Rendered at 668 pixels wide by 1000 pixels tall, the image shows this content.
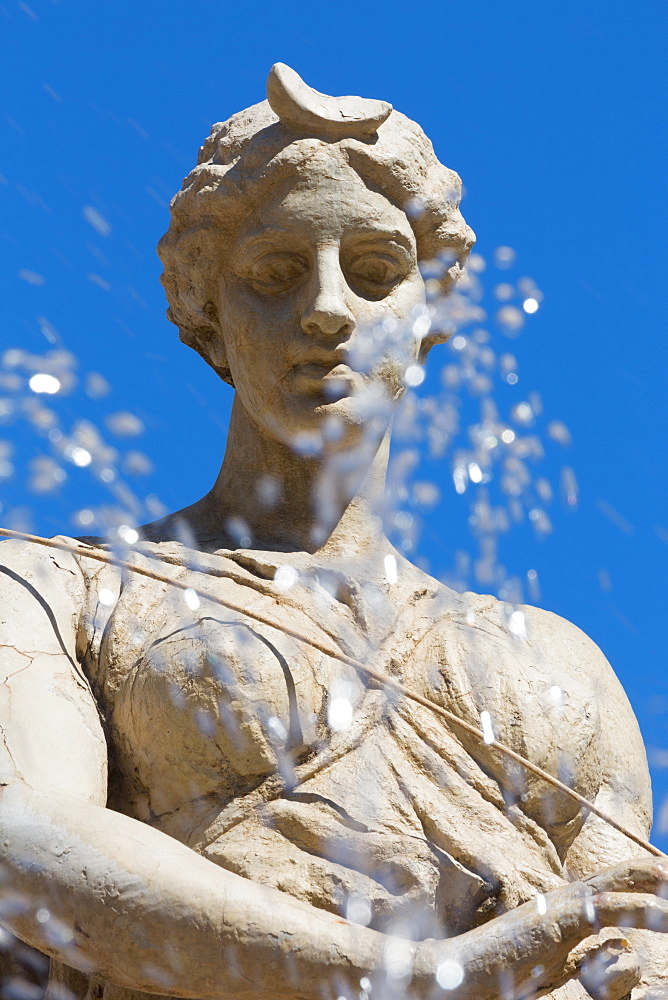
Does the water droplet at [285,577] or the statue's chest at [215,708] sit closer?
the statue's chest at [215,708]

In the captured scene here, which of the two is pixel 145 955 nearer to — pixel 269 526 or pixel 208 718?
pixel 208 718

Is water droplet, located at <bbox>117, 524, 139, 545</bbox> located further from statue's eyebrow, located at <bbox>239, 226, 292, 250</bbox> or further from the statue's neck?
statue's eyebrow, located at <bbox>239, 226, 292, 250</bbox>

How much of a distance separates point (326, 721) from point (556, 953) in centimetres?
118

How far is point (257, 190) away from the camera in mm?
6344

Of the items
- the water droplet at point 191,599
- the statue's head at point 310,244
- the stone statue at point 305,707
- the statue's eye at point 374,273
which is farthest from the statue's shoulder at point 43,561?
the statue's eye at point 374,273

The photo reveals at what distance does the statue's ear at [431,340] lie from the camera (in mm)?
6848

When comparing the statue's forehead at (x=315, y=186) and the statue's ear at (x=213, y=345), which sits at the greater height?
the statue's forehead at (x=315, y=186)

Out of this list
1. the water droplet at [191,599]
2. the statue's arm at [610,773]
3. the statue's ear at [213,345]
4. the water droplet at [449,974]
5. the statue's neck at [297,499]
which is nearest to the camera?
the water droplet at [449,974]

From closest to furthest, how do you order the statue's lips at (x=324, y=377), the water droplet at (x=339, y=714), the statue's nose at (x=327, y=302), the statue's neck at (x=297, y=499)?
the water droplet at (x=339, y=714), the statue's nose at (x=327, y=302), the statue's lips at (x=324, y=377), the statue's neck at (x=297, y=499)

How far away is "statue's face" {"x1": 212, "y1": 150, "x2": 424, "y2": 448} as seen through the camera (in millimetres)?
6141

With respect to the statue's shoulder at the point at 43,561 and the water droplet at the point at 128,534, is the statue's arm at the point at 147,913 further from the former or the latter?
the water droplet at the point at 128,534

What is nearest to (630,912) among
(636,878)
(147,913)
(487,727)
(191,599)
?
(636,878)

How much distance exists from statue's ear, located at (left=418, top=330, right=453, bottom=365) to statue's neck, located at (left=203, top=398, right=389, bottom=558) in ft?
1.55

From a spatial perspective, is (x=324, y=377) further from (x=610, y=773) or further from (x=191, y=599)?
(x=610, y=773)
